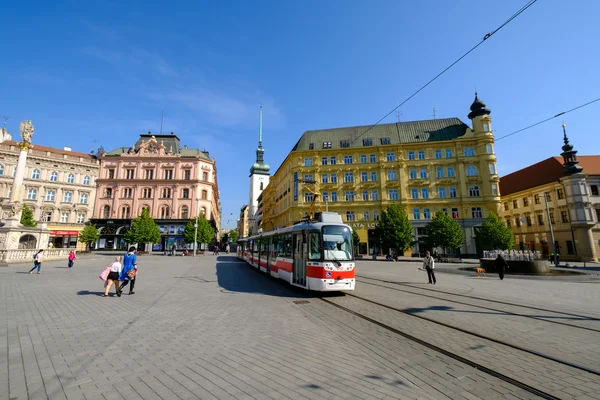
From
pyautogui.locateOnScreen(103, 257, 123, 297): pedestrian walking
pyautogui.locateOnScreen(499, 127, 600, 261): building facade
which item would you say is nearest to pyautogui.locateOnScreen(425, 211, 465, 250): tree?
pyautogui.locateOnScreen(499, 127, 600, 261): building facade

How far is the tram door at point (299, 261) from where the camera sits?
11.3m

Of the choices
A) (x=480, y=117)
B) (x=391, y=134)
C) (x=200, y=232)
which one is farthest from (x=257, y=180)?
(x=480, y=117)

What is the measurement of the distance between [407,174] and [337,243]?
116ft

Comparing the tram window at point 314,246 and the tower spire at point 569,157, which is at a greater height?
the tower spire at point 569,157

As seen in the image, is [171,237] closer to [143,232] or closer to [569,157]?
[143,232]

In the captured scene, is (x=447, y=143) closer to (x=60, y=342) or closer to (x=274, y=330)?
(x=274, y=330)

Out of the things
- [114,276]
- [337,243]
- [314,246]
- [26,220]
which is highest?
[26,220]

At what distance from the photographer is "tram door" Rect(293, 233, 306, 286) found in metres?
11.3

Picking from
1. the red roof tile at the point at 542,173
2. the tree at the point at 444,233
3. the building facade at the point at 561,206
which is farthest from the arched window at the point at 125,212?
the red roof tile at the point at 542,173

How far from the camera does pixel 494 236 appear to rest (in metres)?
34.6

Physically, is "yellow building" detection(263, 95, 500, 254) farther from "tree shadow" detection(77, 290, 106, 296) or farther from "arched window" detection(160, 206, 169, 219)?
"tree shadow" detection(77, 290, 106, 296)

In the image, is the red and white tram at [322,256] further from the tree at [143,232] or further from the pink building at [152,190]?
the pink building at [152,190]

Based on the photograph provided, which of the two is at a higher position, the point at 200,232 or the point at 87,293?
the point at 200,232

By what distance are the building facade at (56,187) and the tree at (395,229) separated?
53.5 metres
